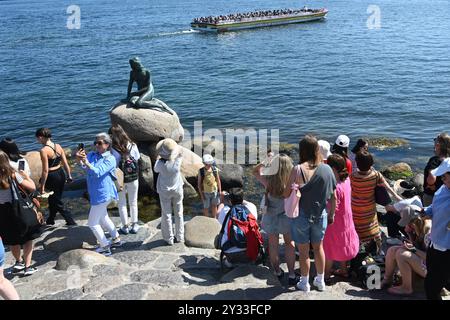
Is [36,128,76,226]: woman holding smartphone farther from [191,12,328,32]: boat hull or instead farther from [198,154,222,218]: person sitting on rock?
[191,12,328,32]: boat hull

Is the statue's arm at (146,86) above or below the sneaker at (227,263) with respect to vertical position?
above

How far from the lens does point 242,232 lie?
669 centimetres

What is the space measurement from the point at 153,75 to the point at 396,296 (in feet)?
95.3

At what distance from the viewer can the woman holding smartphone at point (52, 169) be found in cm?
837

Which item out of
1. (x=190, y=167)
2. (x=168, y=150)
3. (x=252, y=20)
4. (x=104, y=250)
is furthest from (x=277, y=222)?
(x=252, y=20)

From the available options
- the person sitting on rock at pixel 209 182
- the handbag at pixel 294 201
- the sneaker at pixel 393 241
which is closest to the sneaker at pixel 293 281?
the handbag at pixel 294 201

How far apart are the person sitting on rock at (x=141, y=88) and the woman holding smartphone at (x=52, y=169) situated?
4.93 metres

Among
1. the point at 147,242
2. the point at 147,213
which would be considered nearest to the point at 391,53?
the point at 147,213

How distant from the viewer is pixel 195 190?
43.4 ft

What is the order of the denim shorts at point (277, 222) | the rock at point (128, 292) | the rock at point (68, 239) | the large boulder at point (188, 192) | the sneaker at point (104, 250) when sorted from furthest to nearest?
the large boulder at point (188, 192)
the rock at point (68, 239)
the sneaker at point (104, 250)
the denim shorts at point (277, 222)
the rock at point (128, 292)

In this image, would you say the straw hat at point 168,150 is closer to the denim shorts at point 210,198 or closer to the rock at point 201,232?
the rock at point 201,232
